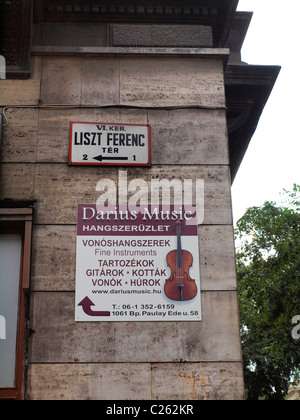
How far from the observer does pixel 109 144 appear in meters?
7.66

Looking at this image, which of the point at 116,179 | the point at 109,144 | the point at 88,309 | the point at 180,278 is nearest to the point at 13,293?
the point at 88,309

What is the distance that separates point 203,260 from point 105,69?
335cm

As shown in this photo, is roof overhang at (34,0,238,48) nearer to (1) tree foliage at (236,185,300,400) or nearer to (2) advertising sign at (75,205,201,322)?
(2) advertising sign at (75,205,201,322)

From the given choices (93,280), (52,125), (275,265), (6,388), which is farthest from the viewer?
(275,265)

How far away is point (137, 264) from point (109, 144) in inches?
72.7

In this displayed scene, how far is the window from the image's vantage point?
6613mm

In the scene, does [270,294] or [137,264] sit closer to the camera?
[137,264]

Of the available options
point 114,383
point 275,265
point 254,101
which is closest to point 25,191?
point 114,383

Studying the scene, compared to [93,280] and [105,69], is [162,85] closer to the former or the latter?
[105,69]

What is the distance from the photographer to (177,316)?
6934 millimetres
